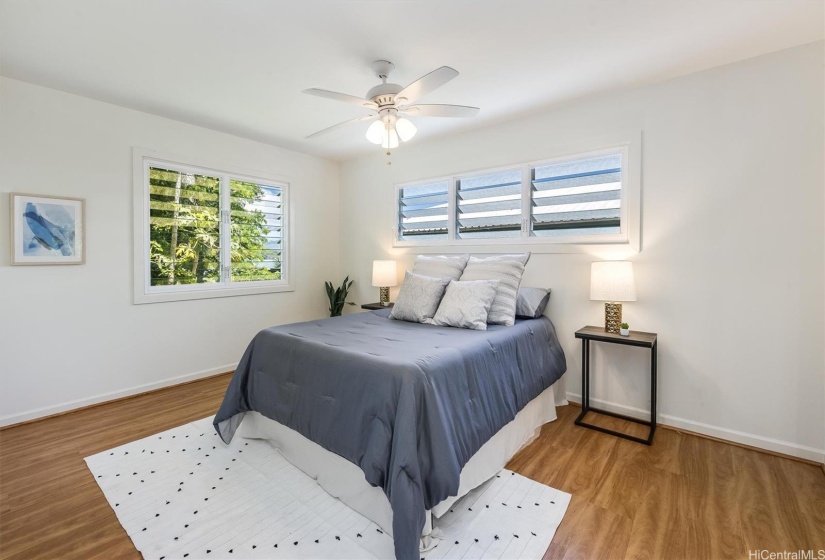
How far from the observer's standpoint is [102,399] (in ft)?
10.2

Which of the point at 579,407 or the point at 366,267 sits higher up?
the point at 366,267

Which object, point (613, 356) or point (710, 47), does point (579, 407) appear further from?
point (710, 47)

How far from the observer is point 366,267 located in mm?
4770

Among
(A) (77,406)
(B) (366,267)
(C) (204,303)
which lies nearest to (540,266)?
(B) (366,267)

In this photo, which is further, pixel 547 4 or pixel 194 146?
pixel 194 146

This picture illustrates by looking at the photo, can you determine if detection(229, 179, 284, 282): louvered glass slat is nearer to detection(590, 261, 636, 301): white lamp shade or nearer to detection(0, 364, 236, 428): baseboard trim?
detection(0, 364, 236, 428): baseboard trim

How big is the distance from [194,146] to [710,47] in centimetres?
422

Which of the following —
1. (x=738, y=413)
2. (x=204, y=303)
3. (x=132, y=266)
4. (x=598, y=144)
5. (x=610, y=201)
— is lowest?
(x=738, y=413)

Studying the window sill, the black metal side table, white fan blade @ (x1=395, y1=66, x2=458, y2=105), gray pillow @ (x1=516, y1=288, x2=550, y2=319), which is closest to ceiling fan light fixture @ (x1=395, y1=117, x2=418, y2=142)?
white fan blade @ (x1=395, y1=66, x2=458, y2=105)

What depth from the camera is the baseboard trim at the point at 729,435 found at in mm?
2227

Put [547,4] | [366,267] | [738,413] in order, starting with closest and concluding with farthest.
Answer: [547,4] < [738,413] < [366,267]

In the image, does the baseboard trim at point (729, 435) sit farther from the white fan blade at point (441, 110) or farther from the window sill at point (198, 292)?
the window sill at point (198, 292)

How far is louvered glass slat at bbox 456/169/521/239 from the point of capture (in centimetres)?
347

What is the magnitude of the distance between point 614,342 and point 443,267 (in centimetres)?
145
